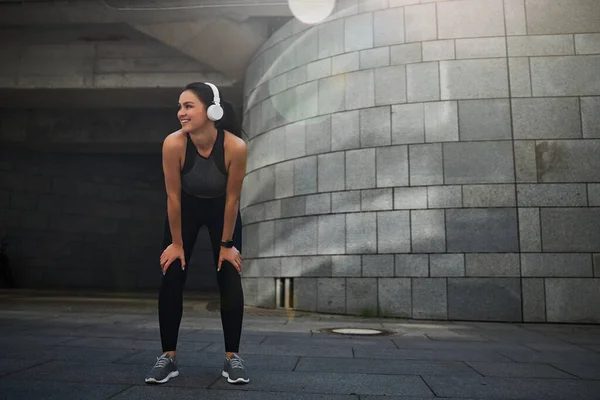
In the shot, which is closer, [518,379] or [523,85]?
[518,379]

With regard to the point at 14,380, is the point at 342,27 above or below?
above

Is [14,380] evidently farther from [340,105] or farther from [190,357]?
[340,105]

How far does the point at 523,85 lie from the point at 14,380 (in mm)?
7492

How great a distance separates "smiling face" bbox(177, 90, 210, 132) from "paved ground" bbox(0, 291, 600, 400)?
1696mm

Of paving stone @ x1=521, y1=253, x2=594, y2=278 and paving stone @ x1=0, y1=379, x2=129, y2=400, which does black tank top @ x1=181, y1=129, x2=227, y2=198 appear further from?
paving stone @ x1=521, y1=253, x2=594, y2=278

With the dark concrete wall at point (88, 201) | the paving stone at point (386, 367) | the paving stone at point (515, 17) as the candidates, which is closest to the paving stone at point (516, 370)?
the paving stone at point (386, 367)

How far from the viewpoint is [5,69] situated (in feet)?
41.3

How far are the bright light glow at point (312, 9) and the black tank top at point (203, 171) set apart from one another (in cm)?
633

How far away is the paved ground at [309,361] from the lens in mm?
2916

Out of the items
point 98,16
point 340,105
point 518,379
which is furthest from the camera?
point 98,16

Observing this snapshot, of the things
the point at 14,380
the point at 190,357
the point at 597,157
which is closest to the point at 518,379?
the point at 190,357

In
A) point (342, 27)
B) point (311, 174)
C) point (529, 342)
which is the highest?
point (342, 27)

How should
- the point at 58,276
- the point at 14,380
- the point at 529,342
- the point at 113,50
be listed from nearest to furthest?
1. the point at 14,380
2. the point at 529,342
3. the point at 113,50
4. the point at 58,276

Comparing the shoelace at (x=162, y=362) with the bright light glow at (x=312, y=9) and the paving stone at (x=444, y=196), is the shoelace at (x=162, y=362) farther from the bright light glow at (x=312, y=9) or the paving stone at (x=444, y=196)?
the bright light glow at (x=312, y=9)
